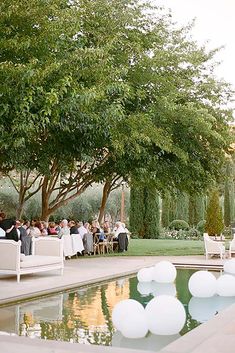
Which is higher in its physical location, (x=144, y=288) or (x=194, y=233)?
(x=194, y=233)

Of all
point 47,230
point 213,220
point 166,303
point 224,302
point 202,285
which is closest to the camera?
point 166,303

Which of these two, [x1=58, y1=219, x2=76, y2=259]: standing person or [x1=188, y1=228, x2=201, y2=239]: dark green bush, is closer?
[x1=58, y1=219, x2=76, y2=259]: standing person

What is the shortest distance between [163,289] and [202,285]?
1365 mm

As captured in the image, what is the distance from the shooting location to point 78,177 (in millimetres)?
21641

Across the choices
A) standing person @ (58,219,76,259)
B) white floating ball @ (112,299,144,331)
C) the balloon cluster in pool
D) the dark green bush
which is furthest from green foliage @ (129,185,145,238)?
white floating ball @ (112,299,144,331)

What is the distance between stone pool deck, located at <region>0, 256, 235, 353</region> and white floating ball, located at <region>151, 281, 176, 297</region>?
131 centimetres

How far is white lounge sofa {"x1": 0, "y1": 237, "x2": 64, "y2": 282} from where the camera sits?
11852mm

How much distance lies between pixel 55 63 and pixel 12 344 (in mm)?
6110

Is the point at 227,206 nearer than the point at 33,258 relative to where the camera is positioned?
No

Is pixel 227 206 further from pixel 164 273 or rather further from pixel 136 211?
pixel 164 273

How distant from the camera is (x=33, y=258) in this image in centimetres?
1270

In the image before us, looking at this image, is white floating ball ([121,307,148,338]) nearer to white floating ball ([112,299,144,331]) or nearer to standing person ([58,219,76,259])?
white floating ball ([112,299,144,331])

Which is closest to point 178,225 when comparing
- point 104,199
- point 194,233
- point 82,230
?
point 194,233

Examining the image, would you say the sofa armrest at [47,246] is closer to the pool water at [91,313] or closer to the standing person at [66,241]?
the pool water at [91,313]
